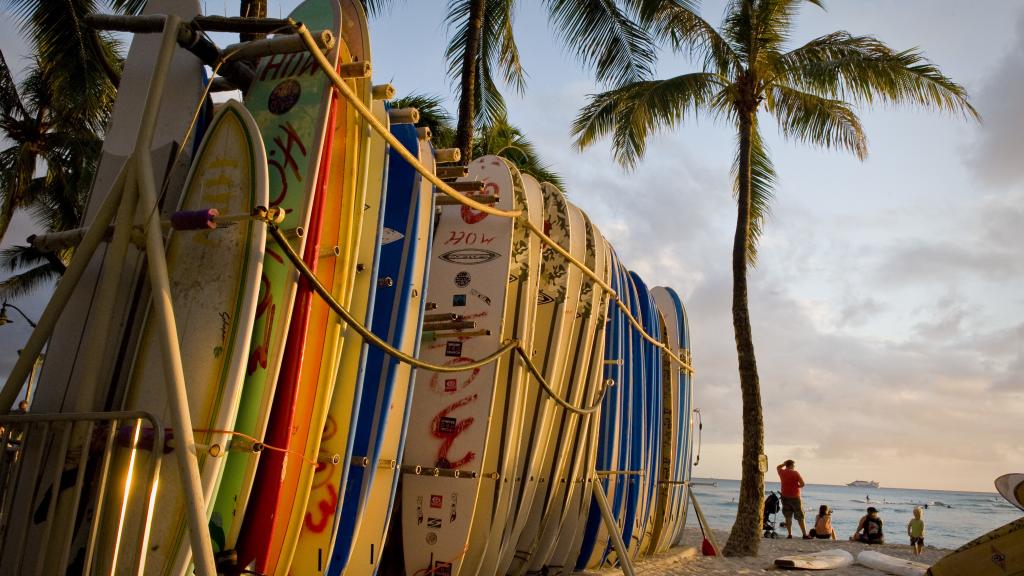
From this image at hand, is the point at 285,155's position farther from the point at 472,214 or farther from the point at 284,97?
the point at 472,214

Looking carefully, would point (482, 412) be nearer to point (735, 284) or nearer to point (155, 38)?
point (155, 38)

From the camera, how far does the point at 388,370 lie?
3.74m

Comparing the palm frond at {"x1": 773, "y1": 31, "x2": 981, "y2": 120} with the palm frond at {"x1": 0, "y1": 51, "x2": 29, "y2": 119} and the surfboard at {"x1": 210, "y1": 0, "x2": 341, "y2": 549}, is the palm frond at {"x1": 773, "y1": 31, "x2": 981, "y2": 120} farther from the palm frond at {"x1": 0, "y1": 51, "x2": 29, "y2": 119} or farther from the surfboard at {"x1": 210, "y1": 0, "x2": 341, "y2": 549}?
the palm frond at {"x1": 0, "y1": 51, "x2": 29, "y2": 119}

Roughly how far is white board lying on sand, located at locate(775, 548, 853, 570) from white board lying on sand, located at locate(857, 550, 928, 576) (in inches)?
7.5

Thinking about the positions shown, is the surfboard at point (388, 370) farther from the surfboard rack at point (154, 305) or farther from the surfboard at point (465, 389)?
the surfboard rack at point (154, 305)

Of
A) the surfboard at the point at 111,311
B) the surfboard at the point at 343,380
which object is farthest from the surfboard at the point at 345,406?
the surfboard at the point at 111,311

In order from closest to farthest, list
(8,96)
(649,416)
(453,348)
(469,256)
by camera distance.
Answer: (453,348)
(469,256)
(649,416)
(8,96)

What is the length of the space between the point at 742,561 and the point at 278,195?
7593 millimetres

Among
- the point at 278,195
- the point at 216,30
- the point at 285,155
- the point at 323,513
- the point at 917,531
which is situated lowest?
the point at 917,531

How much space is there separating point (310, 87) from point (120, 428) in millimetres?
1502

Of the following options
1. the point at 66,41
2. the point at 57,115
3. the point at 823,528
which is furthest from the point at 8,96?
the point at 823,528

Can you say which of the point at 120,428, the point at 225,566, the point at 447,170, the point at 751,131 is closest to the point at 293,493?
the point at 225,566

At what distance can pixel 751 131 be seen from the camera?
10.9 metres

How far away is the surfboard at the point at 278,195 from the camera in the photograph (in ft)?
9.22
